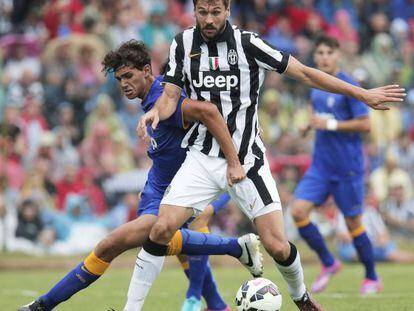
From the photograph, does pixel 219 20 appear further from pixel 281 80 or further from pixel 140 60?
pixel 281 80

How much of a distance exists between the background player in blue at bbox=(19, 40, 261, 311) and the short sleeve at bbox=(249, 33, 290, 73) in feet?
1.85

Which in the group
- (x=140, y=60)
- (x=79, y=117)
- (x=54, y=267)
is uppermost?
(x=140, y=60)

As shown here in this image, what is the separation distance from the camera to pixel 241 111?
8.56m

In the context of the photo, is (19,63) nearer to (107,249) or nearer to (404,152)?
(404,152)

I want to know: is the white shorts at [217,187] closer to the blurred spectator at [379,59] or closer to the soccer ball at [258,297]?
the soccer ball at [258,297]

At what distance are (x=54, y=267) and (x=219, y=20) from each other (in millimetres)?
8991

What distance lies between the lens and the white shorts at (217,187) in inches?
333

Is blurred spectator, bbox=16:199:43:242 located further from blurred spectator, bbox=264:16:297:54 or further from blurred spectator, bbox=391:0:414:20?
blurred spectator, bbox=391:0:414:20

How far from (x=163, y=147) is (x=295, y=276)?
162cm

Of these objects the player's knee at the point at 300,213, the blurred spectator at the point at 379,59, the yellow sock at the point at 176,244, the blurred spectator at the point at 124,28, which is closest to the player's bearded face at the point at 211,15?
the yellow sock at the point at 176,244

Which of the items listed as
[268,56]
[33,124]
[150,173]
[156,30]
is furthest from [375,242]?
[268,56]

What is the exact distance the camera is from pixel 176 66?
27.9ft

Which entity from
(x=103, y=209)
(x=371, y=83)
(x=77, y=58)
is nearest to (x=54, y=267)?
(x=103, y=209)

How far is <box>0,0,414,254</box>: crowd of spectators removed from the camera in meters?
16.9
